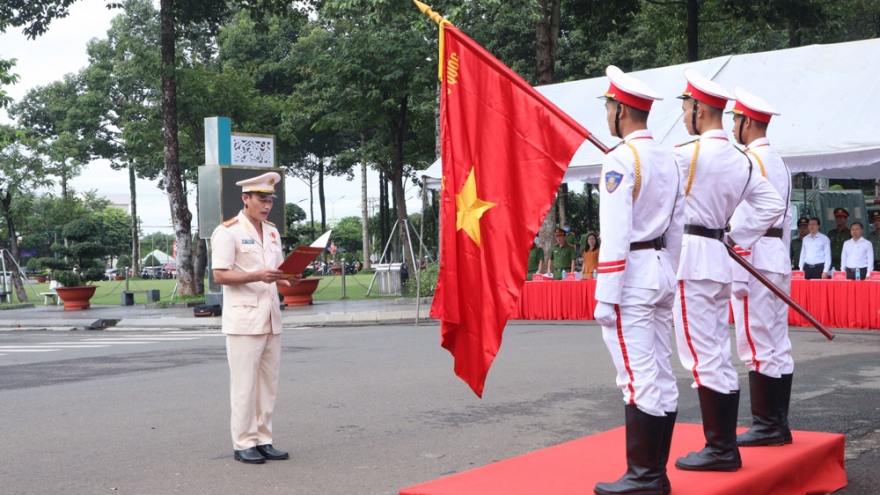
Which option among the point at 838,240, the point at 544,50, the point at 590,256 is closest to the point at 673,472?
the point at 838,240

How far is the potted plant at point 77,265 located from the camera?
2800cm

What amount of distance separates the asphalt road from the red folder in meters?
1.31

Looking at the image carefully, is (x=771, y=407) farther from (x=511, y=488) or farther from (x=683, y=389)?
(x=683, y=389)

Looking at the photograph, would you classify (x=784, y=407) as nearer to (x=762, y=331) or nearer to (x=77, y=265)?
(x=762, y=331)

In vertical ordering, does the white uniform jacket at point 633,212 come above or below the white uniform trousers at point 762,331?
above

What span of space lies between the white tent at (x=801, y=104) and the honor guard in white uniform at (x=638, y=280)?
10374mm

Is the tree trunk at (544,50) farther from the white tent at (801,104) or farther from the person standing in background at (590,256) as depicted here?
the person standing in background at (590,256)

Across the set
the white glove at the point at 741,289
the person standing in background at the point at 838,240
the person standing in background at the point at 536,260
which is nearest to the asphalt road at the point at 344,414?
the white glove at the point at 741,289

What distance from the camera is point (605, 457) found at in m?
5.21

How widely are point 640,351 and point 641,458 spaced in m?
0.50

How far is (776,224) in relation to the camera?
6023 millimetres

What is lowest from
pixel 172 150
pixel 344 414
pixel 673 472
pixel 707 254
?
pixel 344 414

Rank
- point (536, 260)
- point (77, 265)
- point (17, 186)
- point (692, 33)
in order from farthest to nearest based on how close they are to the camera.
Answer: point (17, 186) → point (77, 265) → point (692, 33) → point (536, 260)

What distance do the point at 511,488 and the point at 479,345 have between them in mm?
956
